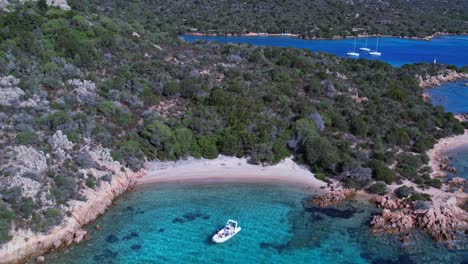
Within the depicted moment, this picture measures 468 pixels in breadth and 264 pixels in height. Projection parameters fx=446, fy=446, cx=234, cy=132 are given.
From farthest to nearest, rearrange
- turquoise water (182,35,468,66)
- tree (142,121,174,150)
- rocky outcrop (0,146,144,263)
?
turquoise water (182,35,468,66)
tree (142,121,174,150)
rocky outcrop (0,146,144,263)

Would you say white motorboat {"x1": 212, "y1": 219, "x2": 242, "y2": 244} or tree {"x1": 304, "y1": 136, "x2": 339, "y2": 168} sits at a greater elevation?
tree {"x1": 304, "y1": 136, "x2": 339, "y2": 168}

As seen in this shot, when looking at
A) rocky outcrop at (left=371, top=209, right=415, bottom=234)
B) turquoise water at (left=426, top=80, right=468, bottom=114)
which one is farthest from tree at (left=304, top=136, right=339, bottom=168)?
turquoise water at (left=426, top=80, right=468, bottom=114)

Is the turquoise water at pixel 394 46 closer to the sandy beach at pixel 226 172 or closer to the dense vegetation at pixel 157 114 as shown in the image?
the dense vegetation at pixel 157 114

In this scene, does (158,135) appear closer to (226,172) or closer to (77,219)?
(226,172)

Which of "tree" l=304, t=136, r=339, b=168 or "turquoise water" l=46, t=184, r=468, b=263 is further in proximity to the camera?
"tree" l=304, t=136, r=339, b=168

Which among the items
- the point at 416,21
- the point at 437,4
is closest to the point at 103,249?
the point at 416,21

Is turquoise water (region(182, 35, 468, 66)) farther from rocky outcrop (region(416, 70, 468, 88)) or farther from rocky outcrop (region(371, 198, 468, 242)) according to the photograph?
rocky outcrop (region(371, 198, 468, 242))

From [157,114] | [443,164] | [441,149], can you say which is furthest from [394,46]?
[157,114]

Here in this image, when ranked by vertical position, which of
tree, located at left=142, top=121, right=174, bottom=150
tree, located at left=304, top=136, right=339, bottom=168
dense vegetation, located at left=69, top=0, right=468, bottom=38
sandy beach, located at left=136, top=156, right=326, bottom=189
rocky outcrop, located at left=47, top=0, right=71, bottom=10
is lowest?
sandy beach, located at left=136, top=156, right=326, bottom=189
